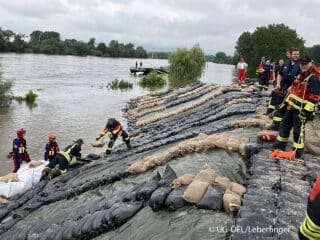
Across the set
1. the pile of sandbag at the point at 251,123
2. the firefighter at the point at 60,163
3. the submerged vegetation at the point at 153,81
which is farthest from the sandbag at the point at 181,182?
the submerged vegetation at the point at 153,81

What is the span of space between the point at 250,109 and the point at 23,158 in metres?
7.85

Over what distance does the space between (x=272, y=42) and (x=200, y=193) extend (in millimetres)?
53715

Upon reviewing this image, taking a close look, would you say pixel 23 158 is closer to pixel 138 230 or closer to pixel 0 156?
pixel 0 156

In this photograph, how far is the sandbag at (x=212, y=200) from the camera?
18.3ft

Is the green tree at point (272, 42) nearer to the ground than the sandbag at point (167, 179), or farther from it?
farther from it

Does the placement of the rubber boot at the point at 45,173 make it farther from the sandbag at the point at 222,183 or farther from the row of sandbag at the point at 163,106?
the row of sandbag at the point at 163,106

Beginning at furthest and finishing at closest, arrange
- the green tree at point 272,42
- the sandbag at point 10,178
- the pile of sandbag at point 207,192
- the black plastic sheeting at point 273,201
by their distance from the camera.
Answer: the green tree at point 272,42
the sandbag at point 10,178
the pile of sandbag at point 207,192
the black plastic sheeting at point 273,201

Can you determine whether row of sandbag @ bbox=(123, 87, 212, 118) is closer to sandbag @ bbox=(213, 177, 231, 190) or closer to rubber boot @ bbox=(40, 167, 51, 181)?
rubber boot @ bbox=(40, 167, 51, 181)

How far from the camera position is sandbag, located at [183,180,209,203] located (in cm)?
583

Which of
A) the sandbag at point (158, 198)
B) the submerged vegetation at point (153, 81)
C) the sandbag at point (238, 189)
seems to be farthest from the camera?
the submerged vegetation at point (153, 81)

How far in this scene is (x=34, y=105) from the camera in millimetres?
26469

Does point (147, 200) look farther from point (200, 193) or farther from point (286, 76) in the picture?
point (286, 76)

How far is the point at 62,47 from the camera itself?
102m

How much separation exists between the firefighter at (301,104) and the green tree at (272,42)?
48931mm
